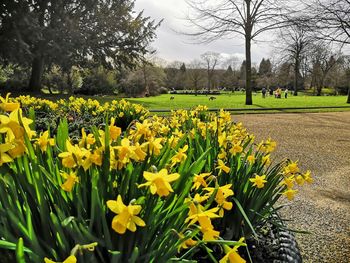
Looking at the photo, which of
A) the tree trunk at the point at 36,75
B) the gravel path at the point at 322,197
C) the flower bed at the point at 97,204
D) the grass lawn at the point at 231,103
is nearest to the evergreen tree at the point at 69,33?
the tree trunk at the point at 36,75

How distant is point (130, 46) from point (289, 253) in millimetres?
22118

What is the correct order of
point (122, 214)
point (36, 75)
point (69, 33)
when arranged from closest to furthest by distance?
point (122, 214) < point (69, 33) < point (36, 75)

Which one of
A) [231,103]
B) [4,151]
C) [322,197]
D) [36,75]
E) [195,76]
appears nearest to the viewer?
[4,151]

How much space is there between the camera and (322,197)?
11.7 feet

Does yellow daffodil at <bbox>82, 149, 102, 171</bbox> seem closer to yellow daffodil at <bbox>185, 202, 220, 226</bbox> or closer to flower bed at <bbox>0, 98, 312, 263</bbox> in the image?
flower bed at <bbox>0, 98, 312, 263</bbox>

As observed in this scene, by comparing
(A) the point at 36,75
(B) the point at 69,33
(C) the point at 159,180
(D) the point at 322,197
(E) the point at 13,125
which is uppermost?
(B) the point at 69,33

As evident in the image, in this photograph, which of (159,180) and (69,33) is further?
(69,33)

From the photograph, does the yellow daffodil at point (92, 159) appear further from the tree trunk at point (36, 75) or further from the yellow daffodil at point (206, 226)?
the tree trunk at point (36, 75)

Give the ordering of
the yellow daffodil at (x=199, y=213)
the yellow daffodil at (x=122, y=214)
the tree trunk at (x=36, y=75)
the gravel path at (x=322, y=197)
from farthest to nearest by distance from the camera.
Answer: the tree trunk at (x=36, y=75) < the gravel path at (x=322, y=197) < the yellow daffodil at (x=199, y=213) < the yellow daffodil at (x=122, y=214)

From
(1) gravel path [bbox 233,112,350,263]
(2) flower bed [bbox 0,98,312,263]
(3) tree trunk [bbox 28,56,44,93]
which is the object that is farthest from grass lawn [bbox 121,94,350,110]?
(2) flower bed [bbox 0,98,312,263]

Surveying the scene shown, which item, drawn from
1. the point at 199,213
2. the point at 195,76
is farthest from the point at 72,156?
the point at 195,76

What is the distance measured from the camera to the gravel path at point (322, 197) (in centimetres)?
243

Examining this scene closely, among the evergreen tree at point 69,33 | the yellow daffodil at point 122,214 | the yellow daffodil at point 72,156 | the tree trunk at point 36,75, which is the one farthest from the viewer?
the tree trunk at point 36,75

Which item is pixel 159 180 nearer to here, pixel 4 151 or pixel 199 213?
pixel 199 213
